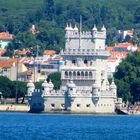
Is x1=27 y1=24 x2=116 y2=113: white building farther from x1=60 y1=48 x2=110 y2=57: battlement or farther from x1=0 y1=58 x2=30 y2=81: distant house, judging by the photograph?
x1=0 y1=58 x2=30 y2=81: distant house

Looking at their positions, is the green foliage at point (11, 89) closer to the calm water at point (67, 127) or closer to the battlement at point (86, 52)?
the battlement at point (86, 52)

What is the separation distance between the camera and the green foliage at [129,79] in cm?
15112

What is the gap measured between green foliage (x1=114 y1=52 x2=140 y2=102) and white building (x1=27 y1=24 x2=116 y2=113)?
424cm

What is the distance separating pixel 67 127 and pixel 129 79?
3892 centimetres

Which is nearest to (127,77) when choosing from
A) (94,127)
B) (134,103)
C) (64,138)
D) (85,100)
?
(134,103)

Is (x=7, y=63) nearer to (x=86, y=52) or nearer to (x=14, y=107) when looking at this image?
(x=14, y=107)

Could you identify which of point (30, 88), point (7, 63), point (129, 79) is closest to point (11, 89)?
point (30, 88)

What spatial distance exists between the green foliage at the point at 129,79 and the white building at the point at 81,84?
4237 millimetres

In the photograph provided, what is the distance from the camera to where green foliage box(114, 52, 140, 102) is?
15112 centimetres

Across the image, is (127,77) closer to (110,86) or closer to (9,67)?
(110,86)

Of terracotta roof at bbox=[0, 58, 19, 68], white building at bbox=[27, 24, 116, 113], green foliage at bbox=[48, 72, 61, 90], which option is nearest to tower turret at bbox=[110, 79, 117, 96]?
white building at bbox=[27, 24, 116, 113]

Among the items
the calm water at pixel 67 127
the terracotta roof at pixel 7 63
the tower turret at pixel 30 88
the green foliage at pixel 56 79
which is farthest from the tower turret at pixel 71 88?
the terracotta roof at pixel 7 63

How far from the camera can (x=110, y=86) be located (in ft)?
475

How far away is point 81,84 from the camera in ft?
477
